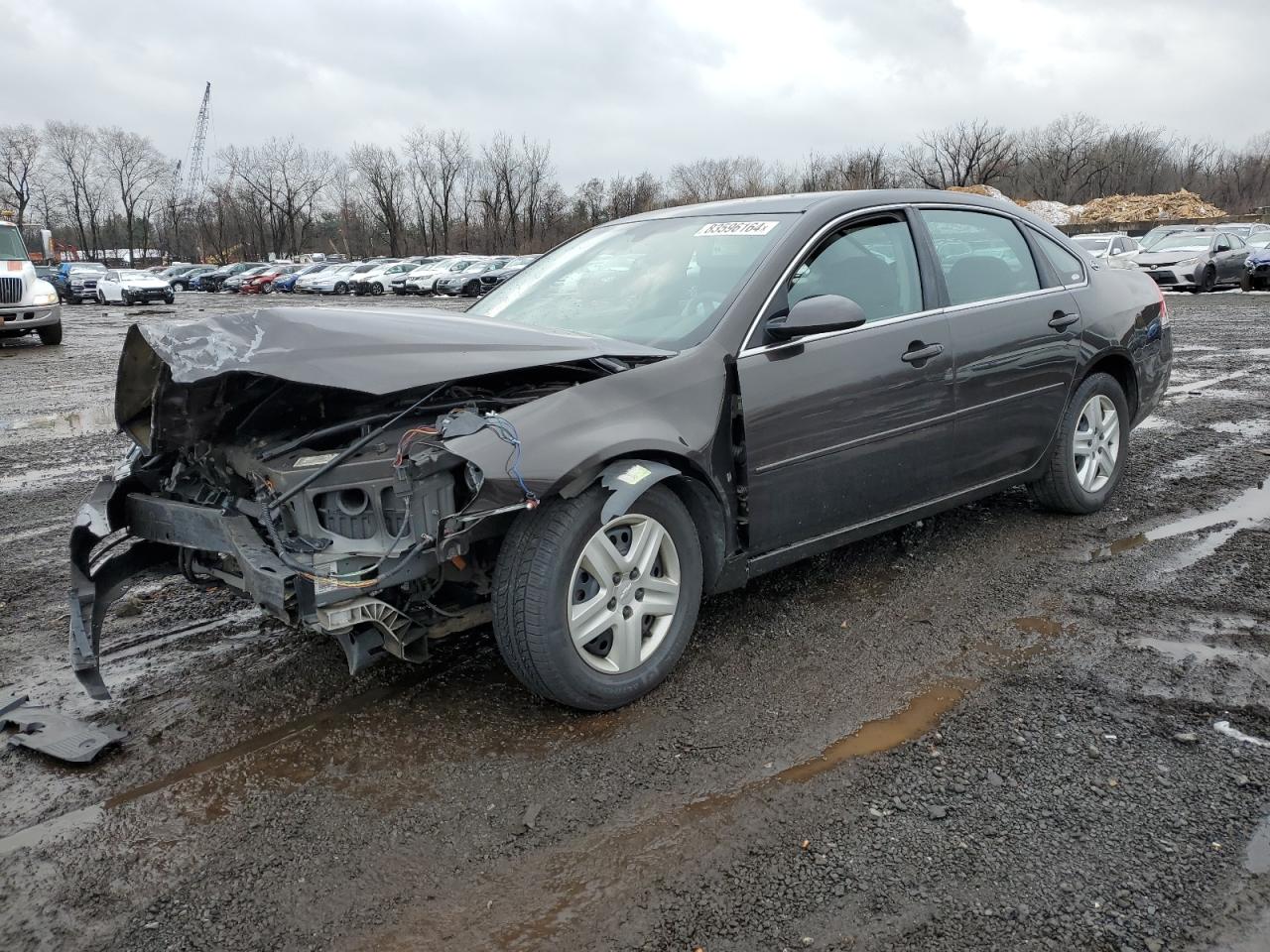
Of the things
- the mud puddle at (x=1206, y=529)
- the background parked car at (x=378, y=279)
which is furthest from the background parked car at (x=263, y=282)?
the mud puddle at (x=1206, y=529)

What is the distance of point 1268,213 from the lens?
54375 mm

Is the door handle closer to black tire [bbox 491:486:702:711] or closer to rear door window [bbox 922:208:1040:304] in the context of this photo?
rear door window [bbox 922:208:1040:304]

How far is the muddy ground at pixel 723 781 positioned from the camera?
2.24 m

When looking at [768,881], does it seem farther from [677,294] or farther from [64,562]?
[64,562]

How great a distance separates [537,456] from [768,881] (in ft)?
4.41

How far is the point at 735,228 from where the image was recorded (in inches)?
157

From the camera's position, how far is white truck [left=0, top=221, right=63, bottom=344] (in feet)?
57.6

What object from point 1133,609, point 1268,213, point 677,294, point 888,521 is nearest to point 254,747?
point 677,294

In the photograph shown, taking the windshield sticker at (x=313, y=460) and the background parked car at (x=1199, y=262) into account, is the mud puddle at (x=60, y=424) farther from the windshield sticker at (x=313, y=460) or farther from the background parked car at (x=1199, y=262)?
the background parked car at (x=1199, y=262)

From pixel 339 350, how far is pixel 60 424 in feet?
26.3

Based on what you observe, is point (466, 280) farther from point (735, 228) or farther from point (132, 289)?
point (735, 228)

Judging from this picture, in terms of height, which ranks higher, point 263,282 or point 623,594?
point 263,282

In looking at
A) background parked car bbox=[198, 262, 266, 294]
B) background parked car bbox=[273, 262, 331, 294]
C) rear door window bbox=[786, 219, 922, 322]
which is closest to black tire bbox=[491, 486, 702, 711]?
rear door window bbox=[786, 219, 922, 322]

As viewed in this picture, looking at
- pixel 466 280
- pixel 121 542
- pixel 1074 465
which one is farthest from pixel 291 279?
pixel 1074 465
